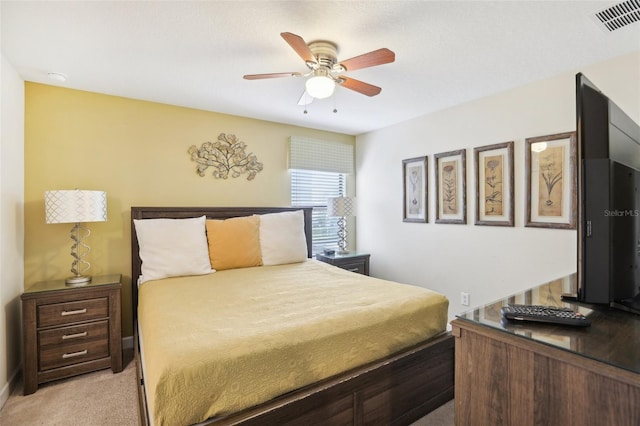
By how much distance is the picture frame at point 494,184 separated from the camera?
2.83 metres

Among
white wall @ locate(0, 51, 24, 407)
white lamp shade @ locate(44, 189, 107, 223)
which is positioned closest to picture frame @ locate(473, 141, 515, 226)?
white lamp shade @ locate(44, 189, 107, 223)

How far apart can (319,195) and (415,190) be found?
1.35 meters

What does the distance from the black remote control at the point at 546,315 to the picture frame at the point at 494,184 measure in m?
2.03

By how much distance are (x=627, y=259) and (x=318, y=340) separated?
1264 mm

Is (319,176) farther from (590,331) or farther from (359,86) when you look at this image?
(590,331)

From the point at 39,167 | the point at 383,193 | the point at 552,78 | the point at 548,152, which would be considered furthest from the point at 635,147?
the point at 39,167

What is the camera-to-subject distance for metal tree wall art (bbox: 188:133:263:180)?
3.37 meters

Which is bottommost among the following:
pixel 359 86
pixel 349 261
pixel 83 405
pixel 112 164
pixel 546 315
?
pixel 83 405

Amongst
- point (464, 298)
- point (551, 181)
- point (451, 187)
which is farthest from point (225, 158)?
point (551, 181)

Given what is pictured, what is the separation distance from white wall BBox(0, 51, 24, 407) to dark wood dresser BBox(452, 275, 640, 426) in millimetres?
2929

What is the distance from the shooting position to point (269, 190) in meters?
3.85

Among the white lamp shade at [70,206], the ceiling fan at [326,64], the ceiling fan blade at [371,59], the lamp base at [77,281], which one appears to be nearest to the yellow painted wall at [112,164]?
the lamp base at [77,281]

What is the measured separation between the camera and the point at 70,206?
7.75 feet

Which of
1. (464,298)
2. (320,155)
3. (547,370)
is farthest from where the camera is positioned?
(320,155)
